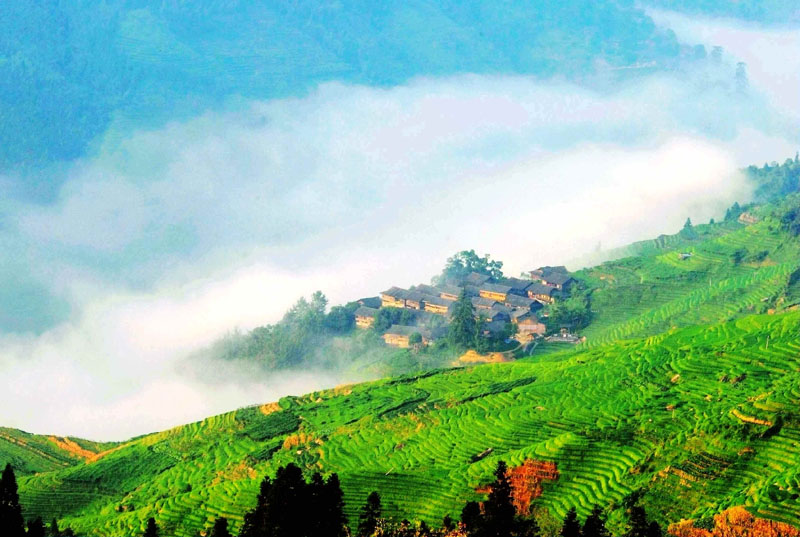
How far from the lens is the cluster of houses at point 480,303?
66500mm

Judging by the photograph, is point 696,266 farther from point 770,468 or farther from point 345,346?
point 770,468

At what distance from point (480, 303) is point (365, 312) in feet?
22.4

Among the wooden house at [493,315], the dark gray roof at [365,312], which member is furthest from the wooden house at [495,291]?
the dark gray roof at [365,312]

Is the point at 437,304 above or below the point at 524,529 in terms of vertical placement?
above

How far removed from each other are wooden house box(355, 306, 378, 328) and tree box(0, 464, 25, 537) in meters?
43.4

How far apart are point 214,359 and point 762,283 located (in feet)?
102

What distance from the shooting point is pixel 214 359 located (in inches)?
2776

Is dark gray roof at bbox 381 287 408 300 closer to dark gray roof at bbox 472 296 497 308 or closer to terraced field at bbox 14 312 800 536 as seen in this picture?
dark gray roof at bbox 472 296 497 308

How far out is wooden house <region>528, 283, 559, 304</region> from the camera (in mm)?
70606

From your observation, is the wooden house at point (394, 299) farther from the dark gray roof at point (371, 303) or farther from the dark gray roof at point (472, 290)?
the dark gray roof at point (472, 290)

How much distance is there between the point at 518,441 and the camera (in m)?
36.3

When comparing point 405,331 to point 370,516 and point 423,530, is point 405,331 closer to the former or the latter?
point 423,530

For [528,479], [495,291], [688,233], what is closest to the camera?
[528,479]

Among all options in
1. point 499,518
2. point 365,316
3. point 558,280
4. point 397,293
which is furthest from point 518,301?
point 499,518
